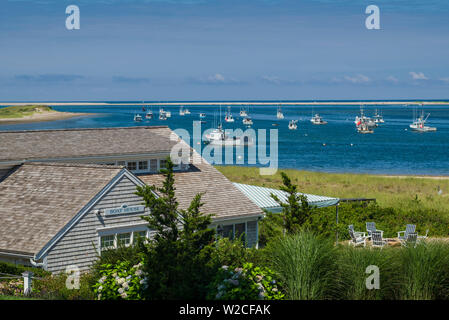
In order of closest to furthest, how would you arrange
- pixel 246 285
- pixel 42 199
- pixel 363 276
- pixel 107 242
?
1. pixel 246 285
2. pixel 363 276
3. pixel 107 242
4. pixel 42 199

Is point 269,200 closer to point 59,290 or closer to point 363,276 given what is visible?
point 59,290

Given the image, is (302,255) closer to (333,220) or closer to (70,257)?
(70,257)

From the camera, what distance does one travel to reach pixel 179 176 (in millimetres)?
26797

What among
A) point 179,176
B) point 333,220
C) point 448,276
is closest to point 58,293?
point 448,276

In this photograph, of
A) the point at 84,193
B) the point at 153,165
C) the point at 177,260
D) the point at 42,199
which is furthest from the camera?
the point at 153,165

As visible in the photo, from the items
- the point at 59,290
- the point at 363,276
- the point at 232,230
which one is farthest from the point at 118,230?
the point at 363,276

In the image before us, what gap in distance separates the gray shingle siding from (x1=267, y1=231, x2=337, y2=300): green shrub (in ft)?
26.9

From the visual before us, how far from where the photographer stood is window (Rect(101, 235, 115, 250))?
825 inches

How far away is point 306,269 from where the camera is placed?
12531 millimetres

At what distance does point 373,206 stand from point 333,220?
3948mm

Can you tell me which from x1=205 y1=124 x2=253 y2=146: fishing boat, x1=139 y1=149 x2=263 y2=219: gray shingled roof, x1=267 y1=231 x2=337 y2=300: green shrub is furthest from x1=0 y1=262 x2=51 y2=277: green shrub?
x1=205 y1=124 x2=253 y2=146: fishing boat

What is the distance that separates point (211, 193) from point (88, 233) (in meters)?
6.76

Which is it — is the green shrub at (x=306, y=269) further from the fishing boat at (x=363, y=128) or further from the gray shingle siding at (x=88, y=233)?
the fishing boat at (x=363, y=128)

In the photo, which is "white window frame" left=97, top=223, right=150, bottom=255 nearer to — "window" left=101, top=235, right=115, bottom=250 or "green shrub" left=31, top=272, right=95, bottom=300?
"window" left=101, top=235, right=115, bottom=250
